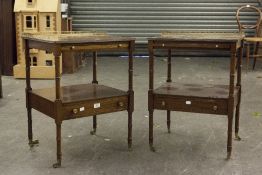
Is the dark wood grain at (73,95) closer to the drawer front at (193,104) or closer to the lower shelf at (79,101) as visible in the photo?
the lower shelf at (79,101)

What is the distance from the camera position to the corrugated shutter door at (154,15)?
398 inches

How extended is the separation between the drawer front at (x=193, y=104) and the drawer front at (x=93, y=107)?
0.98ft

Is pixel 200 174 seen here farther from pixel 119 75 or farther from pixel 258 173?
pixel 119 75

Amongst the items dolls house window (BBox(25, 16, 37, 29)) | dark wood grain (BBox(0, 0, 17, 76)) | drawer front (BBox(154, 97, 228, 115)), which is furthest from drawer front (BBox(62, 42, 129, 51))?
dark wood grain (BBox(0, 0, 17, 76))

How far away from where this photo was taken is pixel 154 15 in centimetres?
1016

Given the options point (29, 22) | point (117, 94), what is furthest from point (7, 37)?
point (117, 94)

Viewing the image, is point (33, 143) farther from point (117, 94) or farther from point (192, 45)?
point (192, 45)

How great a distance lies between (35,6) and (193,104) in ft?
13.8

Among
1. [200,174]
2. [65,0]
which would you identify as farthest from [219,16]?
[200,174]

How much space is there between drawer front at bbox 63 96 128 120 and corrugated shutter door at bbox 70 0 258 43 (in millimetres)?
6434

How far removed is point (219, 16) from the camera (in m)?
10.1

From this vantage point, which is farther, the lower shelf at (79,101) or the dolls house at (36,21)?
the dolls house at (36,21)

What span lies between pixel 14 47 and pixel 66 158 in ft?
14.3

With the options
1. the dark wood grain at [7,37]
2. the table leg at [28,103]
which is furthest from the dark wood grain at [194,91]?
the dark wood grain at [7,37]
